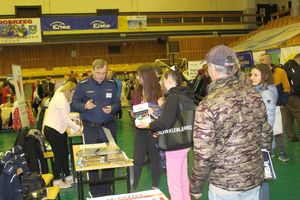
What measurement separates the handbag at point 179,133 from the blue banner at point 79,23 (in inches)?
695

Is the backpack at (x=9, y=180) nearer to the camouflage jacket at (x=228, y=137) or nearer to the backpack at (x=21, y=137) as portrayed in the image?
the backpack at (x=21, y=137)

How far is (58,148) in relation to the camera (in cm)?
548

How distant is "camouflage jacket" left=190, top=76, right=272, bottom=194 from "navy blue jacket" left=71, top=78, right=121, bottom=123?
9.00 ft

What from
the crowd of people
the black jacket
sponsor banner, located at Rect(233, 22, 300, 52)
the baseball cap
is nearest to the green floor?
the crowd of people

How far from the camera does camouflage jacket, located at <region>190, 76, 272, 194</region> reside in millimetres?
2100

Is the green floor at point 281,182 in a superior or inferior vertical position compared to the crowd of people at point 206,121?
inferior

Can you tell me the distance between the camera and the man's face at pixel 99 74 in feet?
15.6

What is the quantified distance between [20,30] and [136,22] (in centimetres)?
610

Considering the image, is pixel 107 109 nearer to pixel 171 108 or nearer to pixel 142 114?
pixel 142 114

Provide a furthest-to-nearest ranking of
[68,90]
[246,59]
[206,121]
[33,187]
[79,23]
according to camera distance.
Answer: [79,23]
[246,59]
[68,90]
[33,187]
[206,121]

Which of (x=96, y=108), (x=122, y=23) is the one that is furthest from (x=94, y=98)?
(x=122, y=23)

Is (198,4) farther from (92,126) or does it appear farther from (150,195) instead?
(150,195)

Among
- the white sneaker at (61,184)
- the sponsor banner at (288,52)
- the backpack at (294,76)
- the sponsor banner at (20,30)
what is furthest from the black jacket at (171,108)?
the sponsor banner at (20,30)

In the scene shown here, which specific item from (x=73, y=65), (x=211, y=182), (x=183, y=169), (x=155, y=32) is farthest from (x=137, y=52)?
(x=211, y=182)
